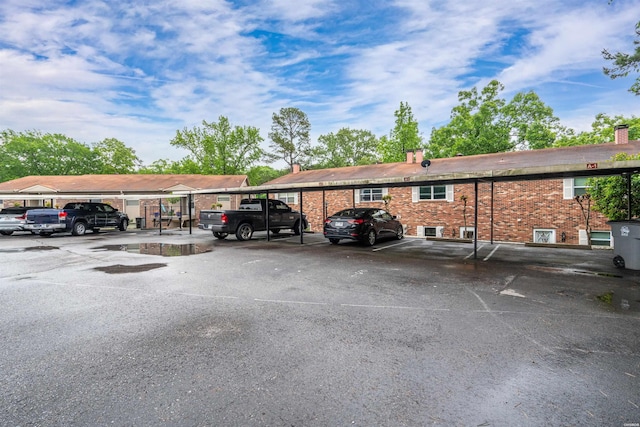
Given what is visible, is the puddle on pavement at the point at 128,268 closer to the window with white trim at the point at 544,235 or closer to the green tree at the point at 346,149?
the window with white trim at the point at 544,235

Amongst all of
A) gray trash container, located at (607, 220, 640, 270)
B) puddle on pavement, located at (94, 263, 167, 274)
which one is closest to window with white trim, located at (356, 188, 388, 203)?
gray trash container, located at (607, 220, 640, 270)

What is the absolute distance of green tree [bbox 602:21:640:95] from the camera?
9809mm

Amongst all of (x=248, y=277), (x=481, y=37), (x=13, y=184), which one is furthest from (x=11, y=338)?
(x=13, y=184)

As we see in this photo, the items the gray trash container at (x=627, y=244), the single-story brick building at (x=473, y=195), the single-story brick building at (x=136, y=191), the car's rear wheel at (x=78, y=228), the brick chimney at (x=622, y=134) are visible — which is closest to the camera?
the gray trash container at (x=627, y=244)

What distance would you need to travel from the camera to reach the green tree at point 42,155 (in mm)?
41000

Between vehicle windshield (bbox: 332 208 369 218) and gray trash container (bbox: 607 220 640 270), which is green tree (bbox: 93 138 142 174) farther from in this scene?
gray trash container (bbox: 607 220 640 270)

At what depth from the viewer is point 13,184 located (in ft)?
93.1

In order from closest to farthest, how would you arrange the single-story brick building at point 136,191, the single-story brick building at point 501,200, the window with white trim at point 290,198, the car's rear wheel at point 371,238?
the car's rear wheel at point 371,238 → the single-story brick building at point 501,200 → the window with white trim at point 290,198 → the single-story brick building at point 136,191

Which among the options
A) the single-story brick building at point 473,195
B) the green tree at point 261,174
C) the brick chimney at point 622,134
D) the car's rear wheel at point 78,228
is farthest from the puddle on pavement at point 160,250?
the green tree at point 261,174

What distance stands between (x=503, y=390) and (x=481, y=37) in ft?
60.6

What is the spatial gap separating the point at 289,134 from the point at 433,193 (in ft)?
113

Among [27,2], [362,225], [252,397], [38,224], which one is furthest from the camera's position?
[38,224]

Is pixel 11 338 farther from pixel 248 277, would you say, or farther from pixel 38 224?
pixel 38 224

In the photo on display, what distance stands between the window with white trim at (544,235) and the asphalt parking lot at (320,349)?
9280 mm
